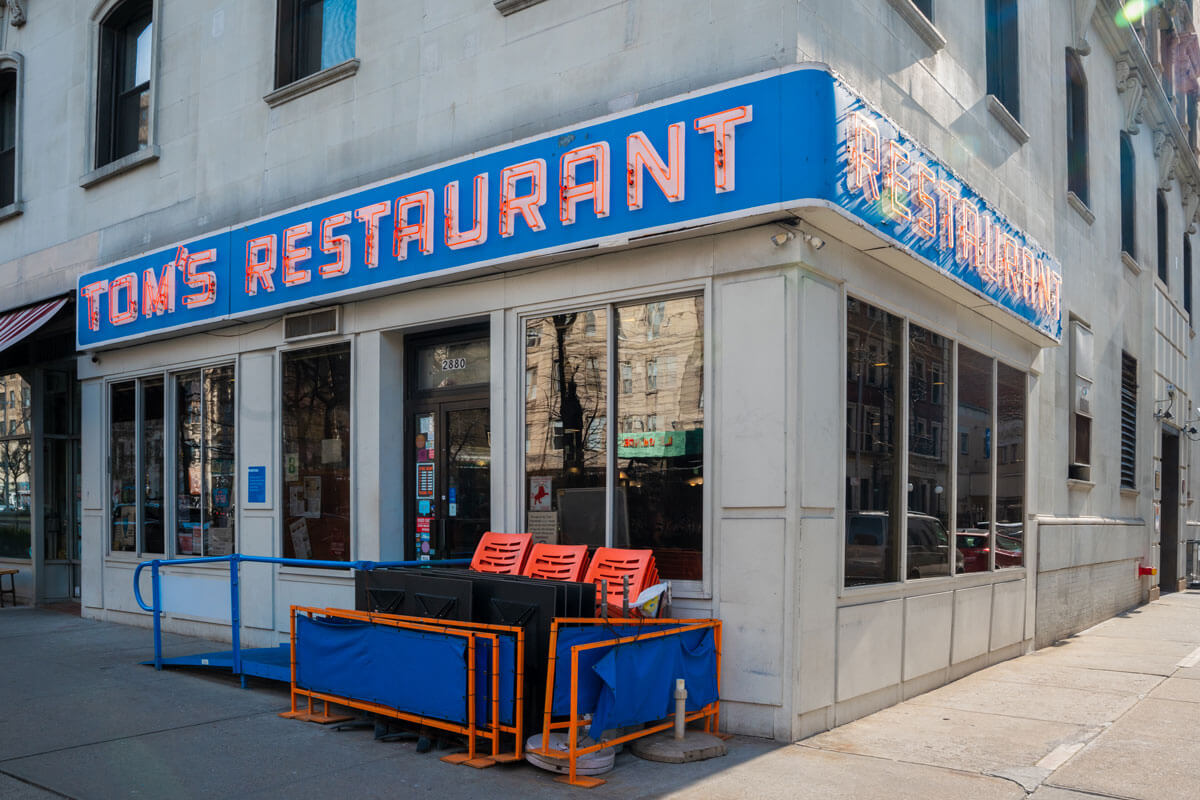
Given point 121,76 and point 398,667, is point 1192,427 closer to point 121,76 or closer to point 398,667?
point 398,667

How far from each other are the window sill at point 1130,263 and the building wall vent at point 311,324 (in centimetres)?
1319

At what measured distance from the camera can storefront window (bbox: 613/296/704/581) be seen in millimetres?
7906

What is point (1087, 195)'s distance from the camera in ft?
50.1

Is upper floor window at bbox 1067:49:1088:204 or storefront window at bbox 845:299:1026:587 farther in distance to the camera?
upper floor window at bbox 1067:49:1088:204

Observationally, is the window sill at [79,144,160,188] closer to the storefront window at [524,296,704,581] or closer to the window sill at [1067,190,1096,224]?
the storefront window at [524,296,704,581]

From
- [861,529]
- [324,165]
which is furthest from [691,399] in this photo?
[324,165]

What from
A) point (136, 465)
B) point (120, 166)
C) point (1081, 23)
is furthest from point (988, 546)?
point (120, 166)

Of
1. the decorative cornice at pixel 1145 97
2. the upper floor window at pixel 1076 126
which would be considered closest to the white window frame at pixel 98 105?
the upper floor window at pixel 1076 126

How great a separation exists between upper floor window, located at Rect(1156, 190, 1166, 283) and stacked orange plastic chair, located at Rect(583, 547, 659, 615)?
17532mm

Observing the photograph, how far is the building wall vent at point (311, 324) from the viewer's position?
10625mm

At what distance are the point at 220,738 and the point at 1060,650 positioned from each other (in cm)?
948

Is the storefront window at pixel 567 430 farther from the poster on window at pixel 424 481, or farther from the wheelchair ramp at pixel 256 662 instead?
the wheelchair ramp at pixel 256 662

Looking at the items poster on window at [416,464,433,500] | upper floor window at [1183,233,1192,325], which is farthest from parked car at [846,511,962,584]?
upper floor window at [1183,233,1192,325]

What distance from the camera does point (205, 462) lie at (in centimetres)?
1227
